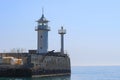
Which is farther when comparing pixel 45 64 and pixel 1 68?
pixel 45 64

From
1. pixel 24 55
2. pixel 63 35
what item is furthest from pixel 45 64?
pixel 63 35

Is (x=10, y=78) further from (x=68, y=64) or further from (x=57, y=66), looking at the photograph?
(x=68, y=64)

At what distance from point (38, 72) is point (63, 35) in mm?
20682

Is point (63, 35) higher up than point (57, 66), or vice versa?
point (63, 35)

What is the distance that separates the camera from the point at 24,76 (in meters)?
63.2

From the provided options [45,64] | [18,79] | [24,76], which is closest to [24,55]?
[45,64]

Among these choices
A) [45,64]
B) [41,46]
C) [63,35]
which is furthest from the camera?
[63,35]

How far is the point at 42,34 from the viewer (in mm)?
76375

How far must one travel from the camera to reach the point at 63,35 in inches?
3366

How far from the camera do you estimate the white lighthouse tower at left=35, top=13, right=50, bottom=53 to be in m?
76.2

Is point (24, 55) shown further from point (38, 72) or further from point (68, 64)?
point (68, 64)

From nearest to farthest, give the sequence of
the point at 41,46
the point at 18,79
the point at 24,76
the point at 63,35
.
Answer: the point at 18,79
the point at 24,76
the point at 41,46
the point at 63,35

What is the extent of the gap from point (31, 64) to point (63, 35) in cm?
2279

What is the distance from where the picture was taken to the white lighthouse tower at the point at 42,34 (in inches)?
3000
